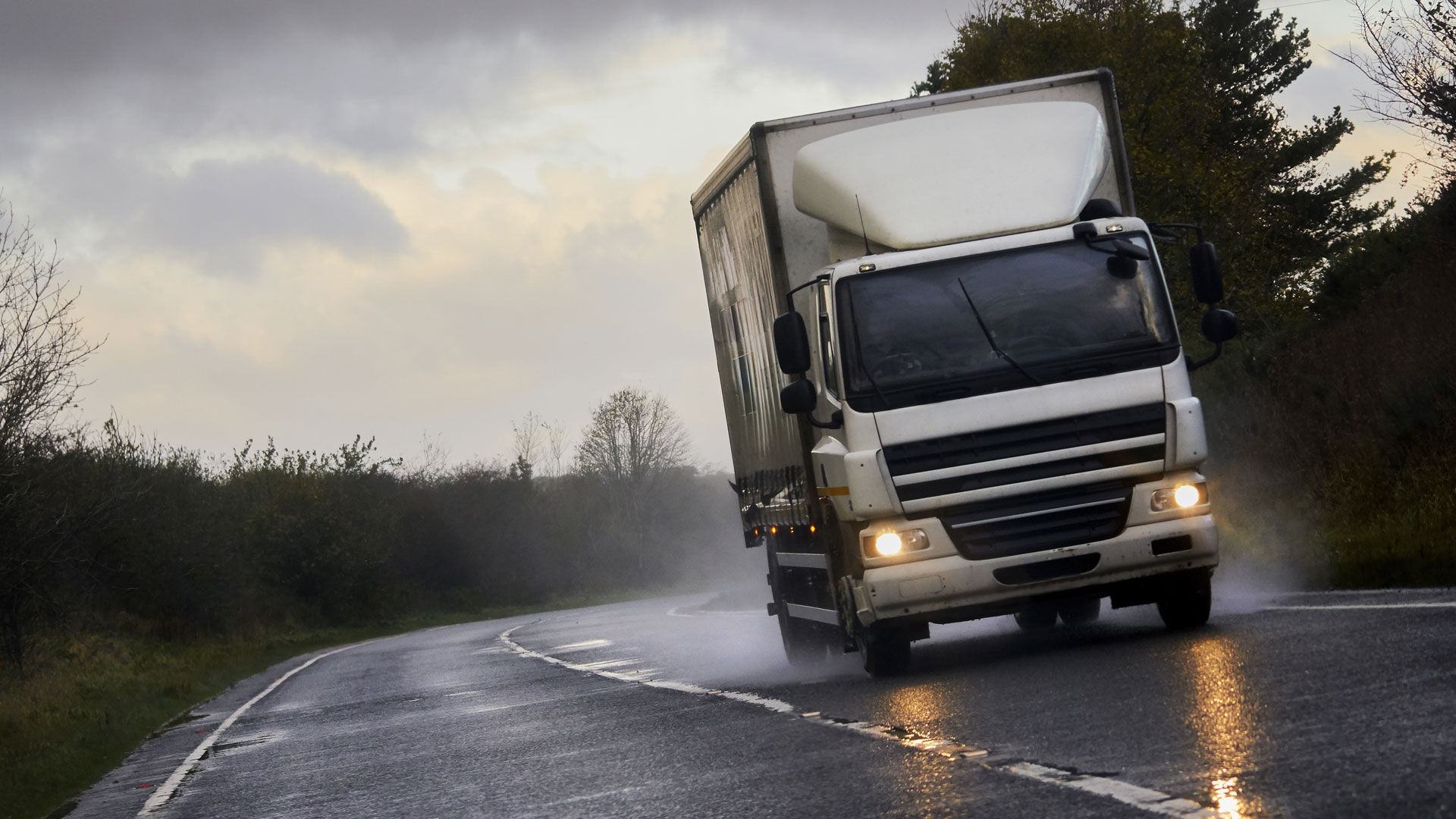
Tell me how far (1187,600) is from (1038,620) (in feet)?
11.4

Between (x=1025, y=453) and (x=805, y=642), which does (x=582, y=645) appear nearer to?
(x=805, y=642)

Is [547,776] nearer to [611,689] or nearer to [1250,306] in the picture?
[611,689]

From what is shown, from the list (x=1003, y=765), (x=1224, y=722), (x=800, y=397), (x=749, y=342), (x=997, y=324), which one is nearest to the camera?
(x=1003, y=765)

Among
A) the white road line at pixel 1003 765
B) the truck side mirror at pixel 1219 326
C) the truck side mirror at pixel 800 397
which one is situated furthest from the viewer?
the truck side mirror at pixel 800 397

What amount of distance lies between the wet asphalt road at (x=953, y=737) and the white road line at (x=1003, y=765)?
54mm

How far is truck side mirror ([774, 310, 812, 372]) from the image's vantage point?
9.68 m

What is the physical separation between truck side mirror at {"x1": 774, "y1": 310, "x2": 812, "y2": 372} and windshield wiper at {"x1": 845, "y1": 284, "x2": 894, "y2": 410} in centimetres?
31

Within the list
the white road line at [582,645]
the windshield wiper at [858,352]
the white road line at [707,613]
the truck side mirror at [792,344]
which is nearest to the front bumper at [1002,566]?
the windshield wiper at [858,352]

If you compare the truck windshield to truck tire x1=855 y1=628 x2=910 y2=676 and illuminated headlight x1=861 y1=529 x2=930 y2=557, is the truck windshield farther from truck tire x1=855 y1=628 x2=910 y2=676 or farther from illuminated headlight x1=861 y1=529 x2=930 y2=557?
truck tire x1=855 y1=628 x2=910 y2=676

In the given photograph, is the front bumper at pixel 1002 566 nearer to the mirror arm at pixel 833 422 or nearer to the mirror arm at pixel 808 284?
the mirror arm at pixel 833 422

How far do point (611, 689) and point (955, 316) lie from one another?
5629 millimetres

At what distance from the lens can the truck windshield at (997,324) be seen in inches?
376

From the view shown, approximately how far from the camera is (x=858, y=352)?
32.0 ft

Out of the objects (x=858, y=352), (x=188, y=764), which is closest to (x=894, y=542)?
(x=858, y=352)
